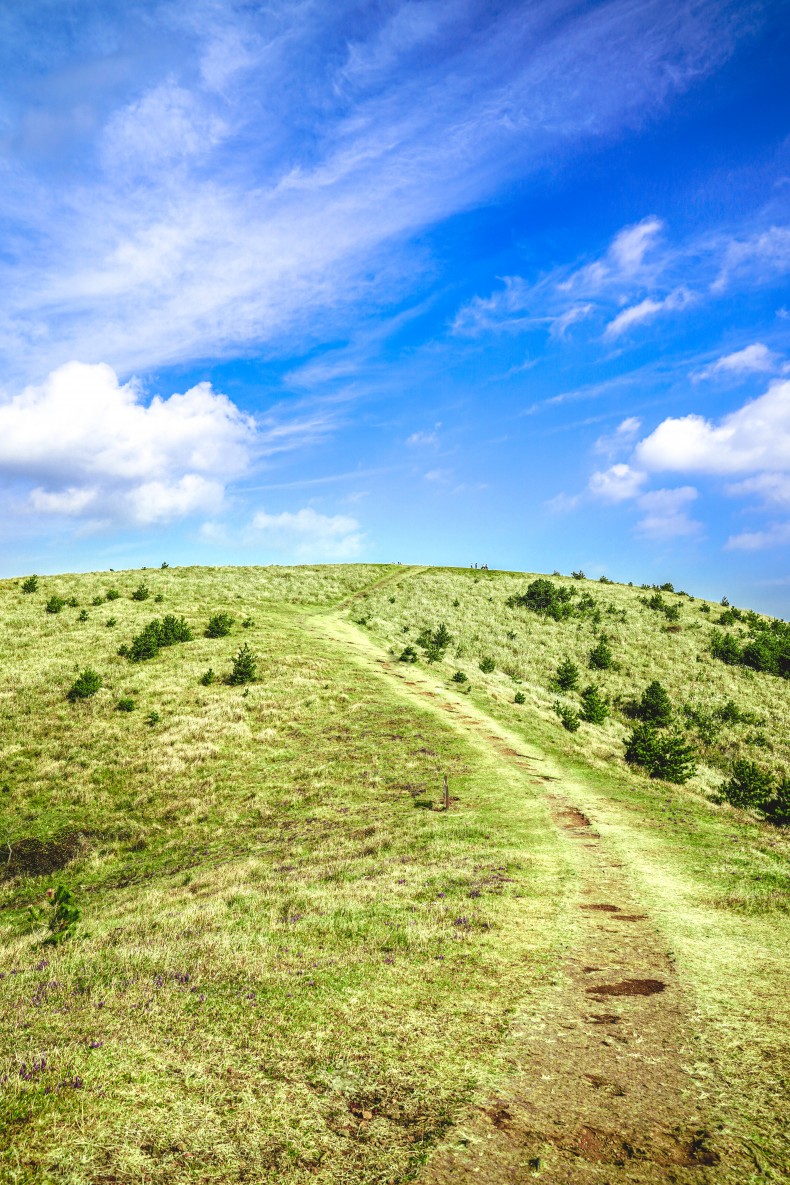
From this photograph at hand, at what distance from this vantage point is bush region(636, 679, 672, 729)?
3934 cm

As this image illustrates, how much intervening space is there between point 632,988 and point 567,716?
86.1 ft

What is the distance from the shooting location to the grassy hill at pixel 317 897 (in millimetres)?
5660

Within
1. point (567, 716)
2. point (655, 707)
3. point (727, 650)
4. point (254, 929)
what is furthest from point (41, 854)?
point (727, 650)

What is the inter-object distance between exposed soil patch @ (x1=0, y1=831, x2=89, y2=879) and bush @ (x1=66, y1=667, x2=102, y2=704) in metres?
11.5

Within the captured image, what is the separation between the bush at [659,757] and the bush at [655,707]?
11677 mm

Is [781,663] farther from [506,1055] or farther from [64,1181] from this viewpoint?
[64,1181]

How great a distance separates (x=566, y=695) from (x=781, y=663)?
26022 mm

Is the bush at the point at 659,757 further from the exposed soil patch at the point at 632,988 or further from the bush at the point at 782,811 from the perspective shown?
the exposed soil patch at the point at 632,988

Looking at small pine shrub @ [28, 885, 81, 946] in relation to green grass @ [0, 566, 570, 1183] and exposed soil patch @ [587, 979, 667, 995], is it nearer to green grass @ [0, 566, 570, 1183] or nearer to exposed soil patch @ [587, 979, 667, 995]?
green grass @ [0, 566, 570, 1183]

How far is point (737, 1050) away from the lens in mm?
6793

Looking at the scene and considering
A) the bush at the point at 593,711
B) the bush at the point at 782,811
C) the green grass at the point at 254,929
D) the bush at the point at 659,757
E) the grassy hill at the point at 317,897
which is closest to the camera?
the green grass at the point at 254,929

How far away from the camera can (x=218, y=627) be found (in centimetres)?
4225

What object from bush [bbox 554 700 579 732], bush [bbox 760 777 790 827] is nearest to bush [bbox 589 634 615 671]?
bush [bbox 554 700 579 732]

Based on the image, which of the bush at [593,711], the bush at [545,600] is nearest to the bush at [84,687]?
the bush at [593,711]
